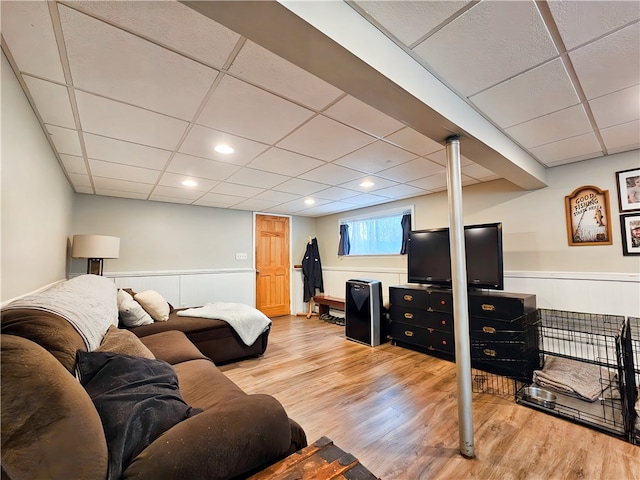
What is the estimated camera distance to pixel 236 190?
399 cm

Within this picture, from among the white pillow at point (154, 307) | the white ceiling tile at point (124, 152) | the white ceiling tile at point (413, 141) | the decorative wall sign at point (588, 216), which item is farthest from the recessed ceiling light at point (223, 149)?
the decorative wall sign at point (588, 216)

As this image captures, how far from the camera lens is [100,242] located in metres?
3.55

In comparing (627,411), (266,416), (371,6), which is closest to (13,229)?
(266,416)

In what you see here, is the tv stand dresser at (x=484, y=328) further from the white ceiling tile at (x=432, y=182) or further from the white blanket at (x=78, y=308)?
the white blanket at (x=78, y=308)

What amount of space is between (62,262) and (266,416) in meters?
3.82

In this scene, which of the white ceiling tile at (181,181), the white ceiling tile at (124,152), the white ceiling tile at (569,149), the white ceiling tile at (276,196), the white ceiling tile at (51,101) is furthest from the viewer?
the white ceiling tile at (276,196)

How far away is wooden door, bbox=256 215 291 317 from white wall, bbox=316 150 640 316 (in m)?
3.42

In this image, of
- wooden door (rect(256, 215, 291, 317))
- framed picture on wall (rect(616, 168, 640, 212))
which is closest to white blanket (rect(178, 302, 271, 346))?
wooden door (rect(256, 215, 291, 317))

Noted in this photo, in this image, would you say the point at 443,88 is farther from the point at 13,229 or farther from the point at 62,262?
the point at 62,262

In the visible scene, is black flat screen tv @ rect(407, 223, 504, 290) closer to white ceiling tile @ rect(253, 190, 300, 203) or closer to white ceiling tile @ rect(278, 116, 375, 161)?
white ceiling tile @ rect(278, 116, 375, 161)

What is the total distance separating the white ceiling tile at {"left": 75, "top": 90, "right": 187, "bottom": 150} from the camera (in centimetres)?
178

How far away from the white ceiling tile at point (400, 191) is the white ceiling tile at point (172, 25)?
9.77 feet

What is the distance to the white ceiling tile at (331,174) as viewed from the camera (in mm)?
3033

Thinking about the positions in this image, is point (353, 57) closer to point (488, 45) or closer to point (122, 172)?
point (488, 45)
